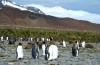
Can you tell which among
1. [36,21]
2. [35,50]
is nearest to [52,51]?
[35,50]

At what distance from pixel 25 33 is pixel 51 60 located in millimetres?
52016

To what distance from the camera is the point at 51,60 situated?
25625 millimetres

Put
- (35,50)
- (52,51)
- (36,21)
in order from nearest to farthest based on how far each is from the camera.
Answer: (52,51) → (35,50) → (36,21)

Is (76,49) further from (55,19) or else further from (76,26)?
(55,19)

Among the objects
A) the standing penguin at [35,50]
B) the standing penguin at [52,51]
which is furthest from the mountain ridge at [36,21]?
the standing penguin at [52,51]

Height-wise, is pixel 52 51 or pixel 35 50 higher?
pixel 52 51

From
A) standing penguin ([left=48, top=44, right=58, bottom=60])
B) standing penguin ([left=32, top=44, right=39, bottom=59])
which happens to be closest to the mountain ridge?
standing penguin ([left=32, top=44, right=39, bottom=59])

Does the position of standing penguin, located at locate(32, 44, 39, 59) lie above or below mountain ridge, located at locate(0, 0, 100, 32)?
above

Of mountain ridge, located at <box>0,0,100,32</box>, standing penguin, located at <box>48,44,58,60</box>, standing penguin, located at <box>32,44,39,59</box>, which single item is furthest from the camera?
mountain ridge, located at <box>0,0,100,32</box>

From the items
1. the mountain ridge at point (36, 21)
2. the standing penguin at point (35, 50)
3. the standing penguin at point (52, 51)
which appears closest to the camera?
the standing penguin at point (52, 51)

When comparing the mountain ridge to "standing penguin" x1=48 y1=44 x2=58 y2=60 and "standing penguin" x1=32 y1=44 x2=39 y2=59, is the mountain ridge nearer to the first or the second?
"standing penguin" x1=32 y1=44 x2=39 y2=59

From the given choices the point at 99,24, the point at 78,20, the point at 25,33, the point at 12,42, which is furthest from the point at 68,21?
the point at 12,42

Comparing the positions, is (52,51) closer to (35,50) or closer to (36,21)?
(35,50)

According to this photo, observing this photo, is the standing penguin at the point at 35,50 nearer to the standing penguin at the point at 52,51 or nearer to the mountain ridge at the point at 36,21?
the standing penguin at the point at 52,51
